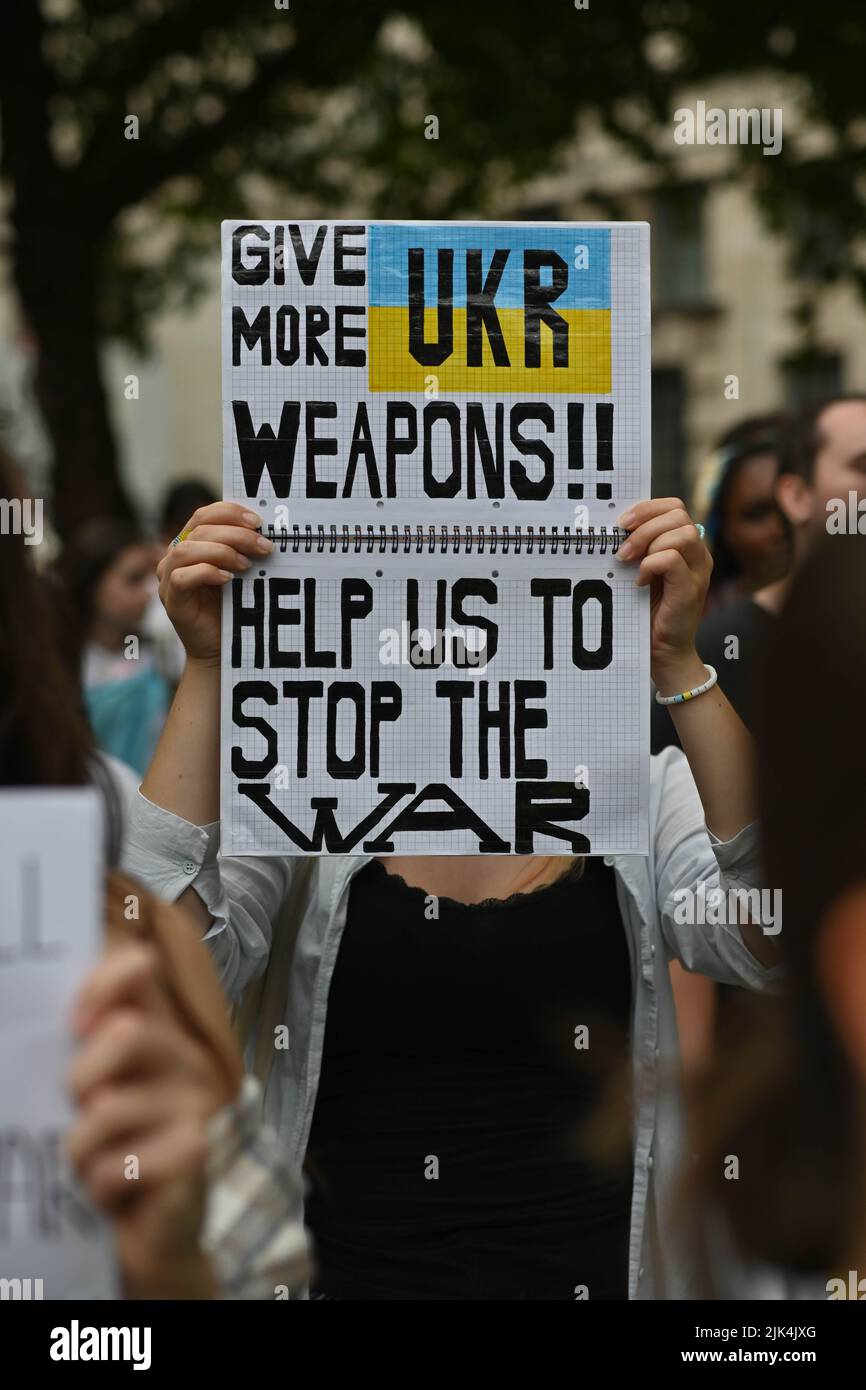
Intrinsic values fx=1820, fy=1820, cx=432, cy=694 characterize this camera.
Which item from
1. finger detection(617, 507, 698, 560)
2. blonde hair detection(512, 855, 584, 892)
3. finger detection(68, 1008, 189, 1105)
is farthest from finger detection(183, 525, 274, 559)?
finger detection(68, 1008, 189, 1105)

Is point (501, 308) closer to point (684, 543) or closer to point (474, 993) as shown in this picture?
point (684, 543)

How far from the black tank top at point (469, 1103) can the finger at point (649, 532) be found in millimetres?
508

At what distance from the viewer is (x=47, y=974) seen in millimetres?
1375

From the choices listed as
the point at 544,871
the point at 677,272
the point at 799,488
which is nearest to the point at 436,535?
the point at 544,871

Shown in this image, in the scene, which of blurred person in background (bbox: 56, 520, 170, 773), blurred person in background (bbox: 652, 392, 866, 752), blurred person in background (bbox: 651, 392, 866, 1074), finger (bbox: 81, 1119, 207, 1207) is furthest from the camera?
blurred person in background (bbox: 56, 520, 170, 773)

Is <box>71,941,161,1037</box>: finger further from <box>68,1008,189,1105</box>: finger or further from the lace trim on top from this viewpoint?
the lace trim on top

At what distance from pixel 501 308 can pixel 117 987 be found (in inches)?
48.4

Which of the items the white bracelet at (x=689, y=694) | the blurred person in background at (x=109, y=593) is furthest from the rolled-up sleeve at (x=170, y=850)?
the blurred person in background at (x=109, y=593)

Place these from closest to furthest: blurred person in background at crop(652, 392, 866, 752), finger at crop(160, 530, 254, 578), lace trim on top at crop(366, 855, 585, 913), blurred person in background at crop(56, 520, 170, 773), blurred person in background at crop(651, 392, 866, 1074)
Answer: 1. finger at crop(160, 530, 254, 578)
2. lace trim on top at crop(366, 855, 585, 913)
3. blurred person in background at crop(651, 392, 866, 1074)
4. blurred person in background at crop(652, 392, 866, 752)
5. blurred person in background at crop(56, 520, 170, 773)

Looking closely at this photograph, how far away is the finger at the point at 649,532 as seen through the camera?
7.32 ft

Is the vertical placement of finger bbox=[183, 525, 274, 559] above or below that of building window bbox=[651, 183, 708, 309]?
below

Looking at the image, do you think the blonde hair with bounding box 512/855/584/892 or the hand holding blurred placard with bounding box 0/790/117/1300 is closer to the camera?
the hand holding blurred placard with bounding box 0/790/117/1300

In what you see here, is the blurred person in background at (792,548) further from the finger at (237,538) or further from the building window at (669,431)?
the building window at (669,431)

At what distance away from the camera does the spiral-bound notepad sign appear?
2264mm
